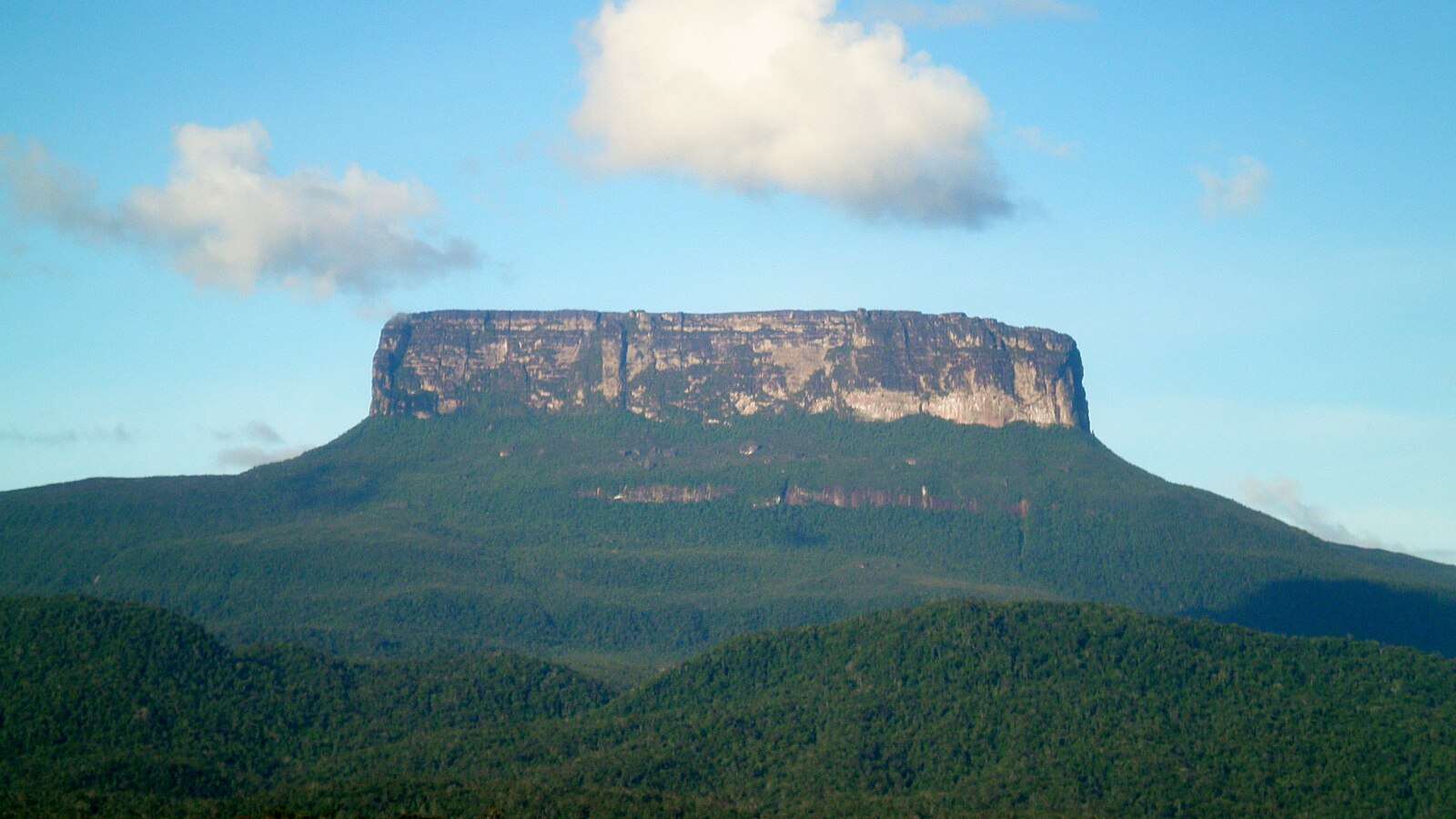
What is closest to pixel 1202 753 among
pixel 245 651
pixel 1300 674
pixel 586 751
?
pixel 1300 674

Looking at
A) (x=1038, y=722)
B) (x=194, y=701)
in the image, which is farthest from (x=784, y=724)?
(x=194, y=701)

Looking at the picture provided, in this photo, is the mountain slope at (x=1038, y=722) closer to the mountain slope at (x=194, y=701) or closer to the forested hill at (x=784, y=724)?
the forested hill at (x=784, y=724)

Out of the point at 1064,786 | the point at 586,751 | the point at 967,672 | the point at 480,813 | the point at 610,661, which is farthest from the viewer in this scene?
the point at 610,661

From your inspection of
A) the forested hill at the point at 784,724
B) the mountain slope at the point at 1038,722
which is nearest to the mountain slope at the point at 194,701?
the forested hill at the point at 784,724

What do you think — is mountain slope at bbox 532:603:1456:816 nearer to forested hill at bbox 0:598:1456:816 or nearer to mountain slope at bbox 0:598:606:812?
forested hill at bbox 0:598:1456:816

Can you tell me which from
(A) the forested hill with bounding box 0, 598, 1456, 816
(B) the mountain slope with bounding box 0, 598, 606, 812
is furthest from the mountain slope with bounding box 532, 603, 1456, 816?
(B) the mountain slope with bounding box 0, 598, 606, 812

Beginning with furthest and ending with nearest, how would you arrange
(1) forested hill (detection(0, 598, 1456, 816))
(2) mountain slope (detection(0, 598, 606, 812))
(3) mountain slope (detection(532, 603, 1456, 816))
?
(3) mountain slope (detection(532, 603, 1456, 816)) → (2) mountain slope (detection(0, 598, 606, 812)) → (1) forested hill (detection(0, 598, 1456, 816))

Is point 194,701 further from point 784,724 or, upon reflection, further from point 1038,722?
point 1038,722

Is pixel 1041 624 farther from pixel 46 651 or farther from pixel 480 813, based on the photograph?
pixel 46 651
